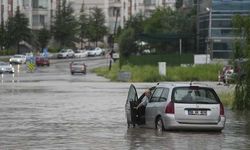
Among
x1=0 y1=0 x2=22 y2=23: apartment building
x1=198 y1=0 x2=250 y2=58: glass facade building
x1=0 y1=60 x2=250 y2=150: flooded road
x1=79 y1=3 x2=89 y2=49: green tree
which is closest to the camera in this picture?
x1=0 y1=60 x2=250 y2=150: flooded road

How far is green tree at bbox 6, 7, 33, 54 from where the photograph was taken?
113m

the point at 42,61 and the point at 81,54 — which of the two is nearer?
the point at 42,61

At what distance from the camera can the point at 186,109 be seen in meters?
20.2

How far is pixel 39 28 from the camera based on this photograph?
445 ft

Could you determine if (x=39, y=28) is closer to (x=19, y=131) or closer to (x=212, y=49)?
(x=212, y=49)

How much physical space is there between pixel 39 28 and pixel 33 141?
11858 centimetres

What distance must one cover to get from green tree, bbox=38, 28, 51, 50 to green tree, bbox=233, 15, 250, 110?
96936 millimetres

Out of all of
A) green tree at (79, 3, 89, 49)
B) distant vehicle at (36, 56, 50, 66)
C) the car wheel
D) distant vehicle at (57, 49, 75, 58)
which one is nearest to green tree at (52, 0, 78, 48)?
distant vehicle at (57, 49, 75, 58)

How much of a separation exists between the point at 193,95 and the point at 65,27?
106762 millimetres

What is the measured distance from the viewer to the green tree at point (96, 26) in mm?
141125

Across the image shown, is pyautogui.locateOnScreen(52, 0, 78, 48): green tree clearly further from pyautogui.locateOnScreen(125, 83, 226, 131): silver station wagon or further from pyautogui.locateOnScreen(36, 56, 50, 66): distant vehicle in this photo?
pyautogui.locateOnScreen(125, 83, 226, 131): silver station wagon

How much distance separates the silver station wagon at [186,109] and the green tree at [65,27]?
10628 cm

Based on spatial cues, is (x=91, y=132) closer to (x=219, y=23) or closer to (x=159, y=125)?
(x=159, y=125)

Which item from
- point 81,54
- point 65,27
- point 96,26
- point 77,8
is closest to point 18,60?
point 65,27
